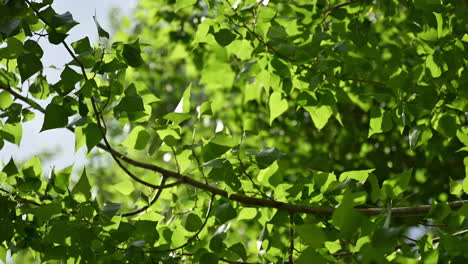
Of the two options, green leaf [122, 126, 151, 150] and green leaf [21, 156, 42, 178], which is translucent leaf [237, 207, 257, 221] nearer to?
Answer: green leaf [122, 126, 151, 150]

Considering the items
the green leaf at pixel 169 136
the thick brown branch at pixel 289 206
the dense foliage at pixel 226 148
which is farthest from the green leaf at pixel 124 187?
the green leaf at pixel 169 136

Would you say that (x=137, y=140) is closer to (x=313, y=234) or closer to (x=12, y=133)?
(x=12, y=133)

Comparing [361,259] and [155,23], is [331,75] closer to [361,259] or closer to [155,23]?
[361,259]

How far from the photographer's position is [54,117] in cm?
97

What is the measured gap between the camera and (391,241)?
2.29 feet

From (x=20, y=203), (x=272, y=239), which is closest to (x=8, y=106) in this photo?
(x=20, y=203)

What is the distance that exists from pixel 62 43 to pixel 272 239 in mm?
526

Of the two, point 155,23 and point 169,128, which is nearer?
point 169,128

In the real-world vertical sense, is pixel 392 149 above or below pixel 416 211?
below

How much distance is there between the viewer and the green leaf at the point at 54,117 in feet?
3.16

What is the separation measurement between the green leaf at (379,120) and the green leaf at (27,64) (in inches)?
26.1

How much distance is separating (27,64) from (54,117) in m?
0.09

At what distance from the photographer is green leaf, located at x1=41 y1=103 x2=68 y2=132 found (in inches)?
37.9

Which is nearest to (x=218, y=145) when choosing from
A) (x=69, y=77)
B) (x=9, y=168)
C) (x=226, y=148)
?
(x=226, y=148)
